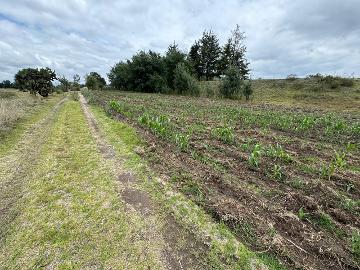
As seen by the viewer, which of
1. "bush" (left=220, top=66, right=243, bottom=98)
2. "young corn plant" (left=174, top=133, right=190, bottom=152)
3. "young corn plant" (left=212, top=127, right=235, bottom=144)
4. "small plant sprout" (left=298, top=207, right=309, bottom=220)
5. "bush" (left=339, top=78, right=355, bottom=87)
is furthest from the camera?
"bush" (left=339, top=78, right=355, bottom=87)

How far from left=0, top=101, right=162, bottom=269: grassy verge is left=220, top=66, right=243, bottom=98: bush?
2443 cm

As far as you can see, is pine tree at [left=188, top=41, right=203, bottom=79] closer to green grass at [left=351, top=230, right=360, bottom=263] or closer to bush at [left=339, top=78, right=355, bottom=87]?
bush at [left=339, top=78, right=355, bottom=87]

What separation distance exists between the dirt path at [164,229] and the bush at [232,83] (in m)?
24.6

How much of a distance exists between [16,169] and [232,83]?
82.5 feet

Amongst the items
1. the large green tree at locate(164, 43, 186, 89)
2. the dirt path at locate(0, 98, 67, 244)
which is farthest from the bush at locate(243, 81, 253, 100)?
the dirt path at locate(0, 98, 67, 244)

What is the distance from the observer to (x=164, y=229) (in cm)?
422

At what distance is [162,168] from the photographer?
6.59 m

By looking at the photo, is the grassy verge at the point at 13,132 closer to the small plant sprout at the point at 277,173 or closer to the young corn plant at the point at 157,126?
the young corn plant at the point at 157,126

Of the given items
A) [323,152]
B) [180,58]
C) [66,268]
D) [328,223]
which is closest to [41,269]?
[66,268]

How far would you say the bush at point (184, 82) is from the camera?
32750 millimetres

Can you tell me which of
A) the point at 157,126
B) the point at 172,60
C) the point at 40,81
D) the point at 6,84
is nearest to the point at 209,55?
the point at 172,60

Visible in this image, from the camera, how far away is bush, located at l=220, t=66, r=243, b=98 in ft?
96.4

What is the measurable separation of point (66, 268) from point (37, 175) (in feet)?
11.5

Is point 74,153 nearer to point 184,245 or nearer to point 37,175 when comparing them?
point 37,175
